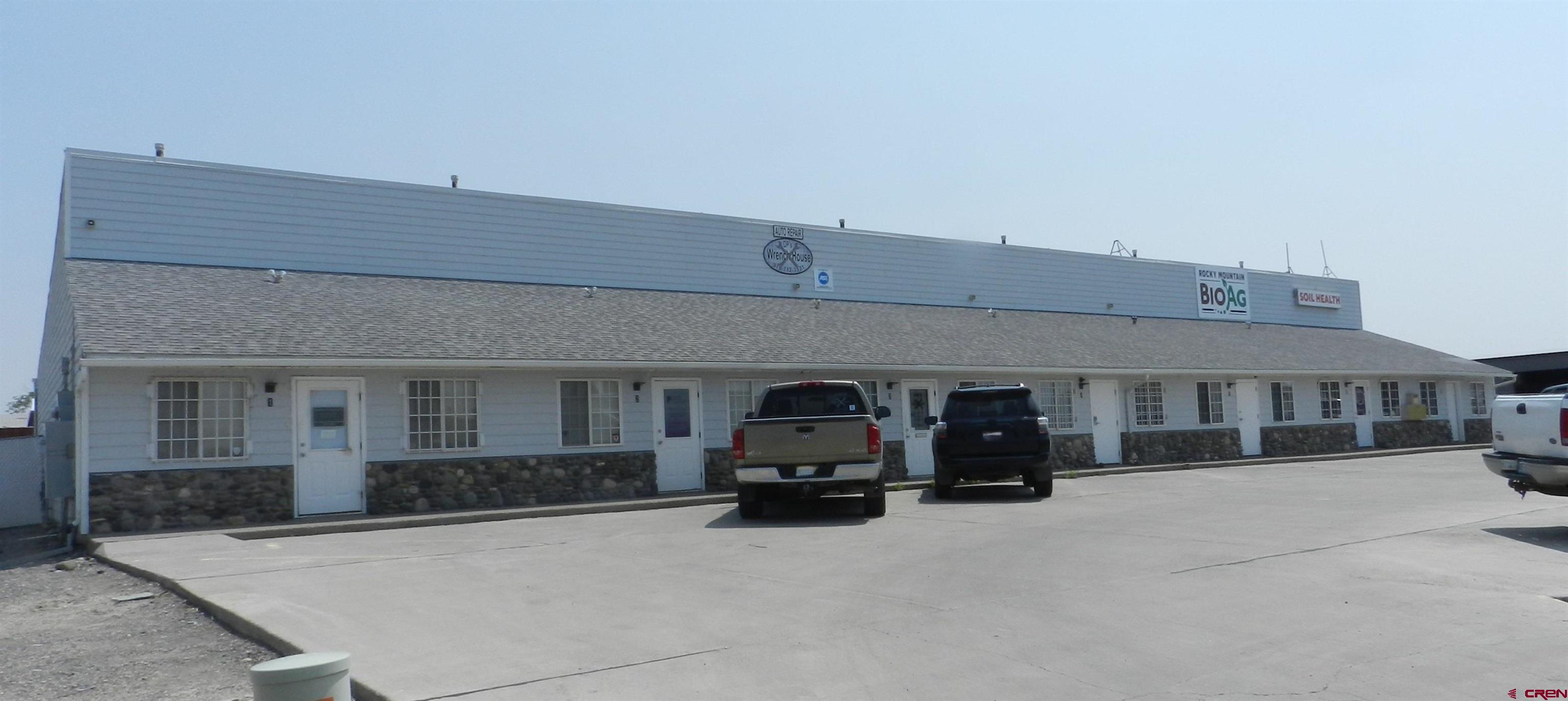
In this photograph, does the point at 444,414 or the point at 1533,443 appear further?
the point at 444,414

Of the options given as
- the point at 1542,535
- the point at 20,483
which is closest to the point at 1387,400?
the point at 1542,535

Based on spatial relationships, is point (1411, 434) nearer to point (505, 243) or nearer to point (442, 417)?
point (505, 243)

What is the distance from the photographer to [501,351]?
1750 cm

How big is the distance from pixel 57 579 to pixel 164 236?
8433 millimetres

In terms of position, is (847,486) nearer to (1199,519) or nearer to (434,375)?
(1199,519)

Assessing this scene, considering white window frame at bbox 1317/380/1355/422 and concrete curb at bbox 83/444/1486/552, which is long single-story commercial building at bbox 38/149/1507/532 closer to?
white window frame at bbox 1317/380/1355/422

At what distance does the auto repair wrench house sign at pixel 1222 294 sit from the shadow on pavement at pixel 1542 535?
23590 mm

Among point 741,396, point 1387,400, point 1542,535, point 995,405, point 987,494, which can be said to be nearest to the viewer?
point 1542,535

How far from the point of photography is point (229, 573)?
9.98m

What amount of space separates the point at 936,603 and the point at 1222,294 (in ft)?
101

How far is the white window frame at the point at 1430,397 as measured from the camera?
33.9m

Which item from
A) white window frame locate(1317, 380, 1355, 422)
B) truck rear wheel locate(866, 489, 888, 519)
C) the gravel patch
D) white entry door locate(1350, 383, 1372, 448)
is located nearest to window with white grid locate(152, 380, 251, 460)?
the gravel patch

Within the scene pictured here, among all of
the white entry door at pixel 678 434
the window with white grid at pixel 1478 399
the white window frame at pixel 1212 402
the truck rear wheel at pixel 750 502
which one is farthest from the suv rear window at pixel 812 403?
the window with white grid at pixel 1478 399

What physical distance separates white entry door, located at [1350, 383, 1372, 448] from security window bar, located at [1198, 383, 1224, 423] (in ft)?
19.5
